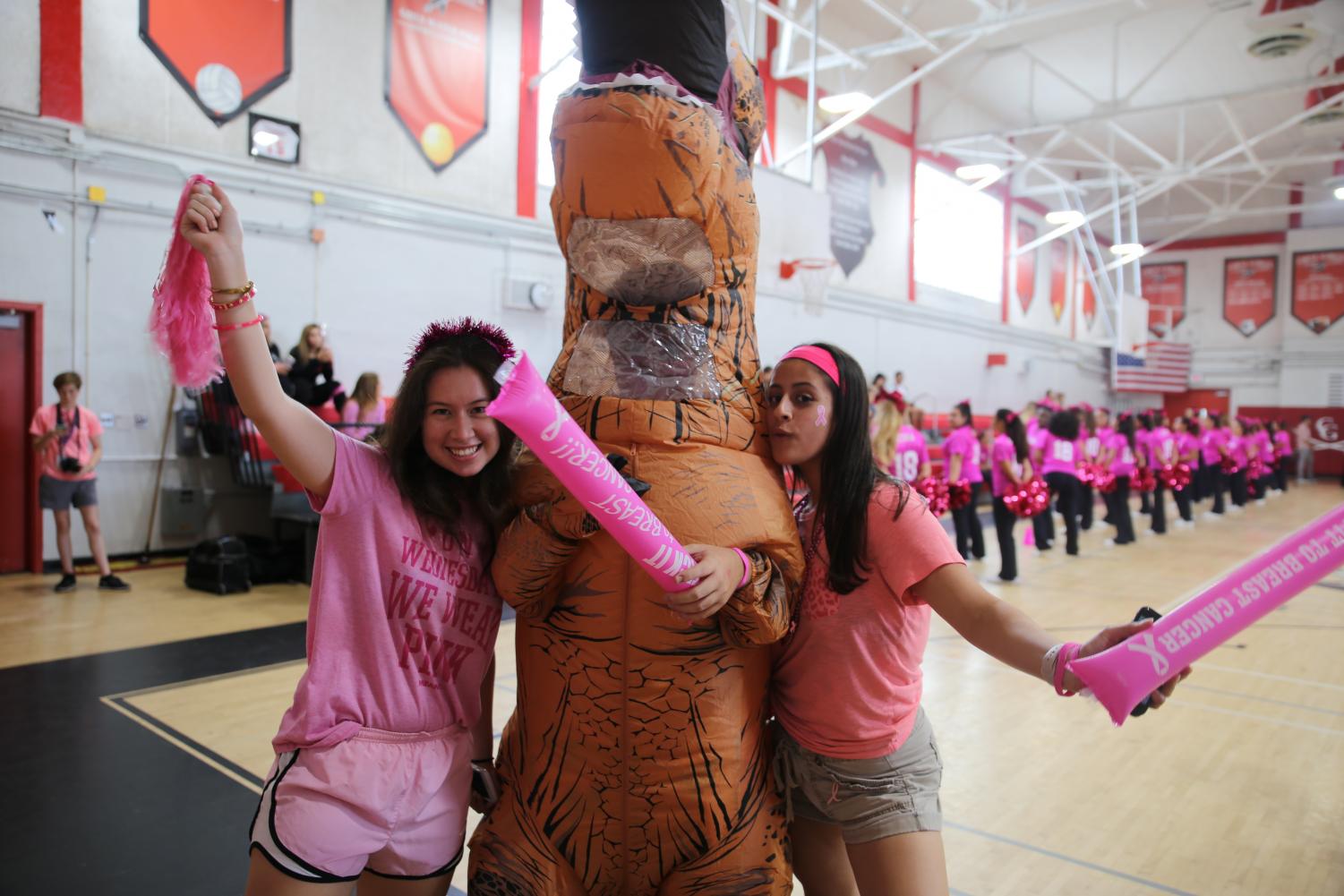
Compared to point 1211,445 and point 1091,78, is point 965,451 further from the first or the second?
point 1091,78

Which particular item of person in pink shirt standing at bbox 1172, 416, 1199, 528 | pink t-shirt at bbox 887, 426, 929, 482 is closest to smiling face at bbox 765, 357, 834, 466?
pink t-shirt at bbox 887, 426, 929, 482

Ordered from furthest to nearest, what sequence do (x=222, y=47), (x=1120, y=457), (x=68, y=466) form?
(x=1120, y=457)
(x=222, y=47)
(x=68, y=466)

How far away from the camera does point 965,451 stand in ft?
25.6

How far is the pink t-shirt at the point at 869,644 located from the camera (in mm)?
1608

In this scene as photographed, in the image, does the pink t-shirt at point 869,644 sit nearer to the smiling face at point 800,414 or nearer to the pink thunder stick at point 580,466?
the smiling face at point 800,414

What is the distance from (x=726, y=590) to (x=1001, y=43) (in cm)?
1392

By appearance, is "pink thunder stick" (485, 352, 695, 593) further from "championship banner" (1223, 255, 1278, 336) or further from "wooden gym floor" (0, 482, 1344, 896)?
"championship banner" (1223, 255, 1278, 336)

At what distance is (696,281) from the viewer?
1624 millimetres

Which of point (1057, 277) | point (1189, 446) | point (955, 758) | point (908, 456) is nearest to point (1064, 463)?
point (908, 456)

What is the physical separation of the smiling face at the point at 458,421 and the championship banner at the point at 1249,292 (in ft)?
79.6

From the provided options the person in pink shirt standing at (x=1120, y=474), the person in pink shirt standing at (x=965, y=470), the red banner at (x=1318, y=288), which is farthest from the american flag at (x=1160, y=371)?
the person in pink shirt standing at (x=965, y=470)

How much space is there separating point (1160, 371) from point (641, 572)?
23260 millimetres

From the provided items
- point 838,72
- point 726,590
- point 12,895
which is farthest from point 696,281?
point 838,72

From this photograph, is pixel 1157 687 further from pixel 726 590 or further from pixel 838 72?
pixel 838 72
